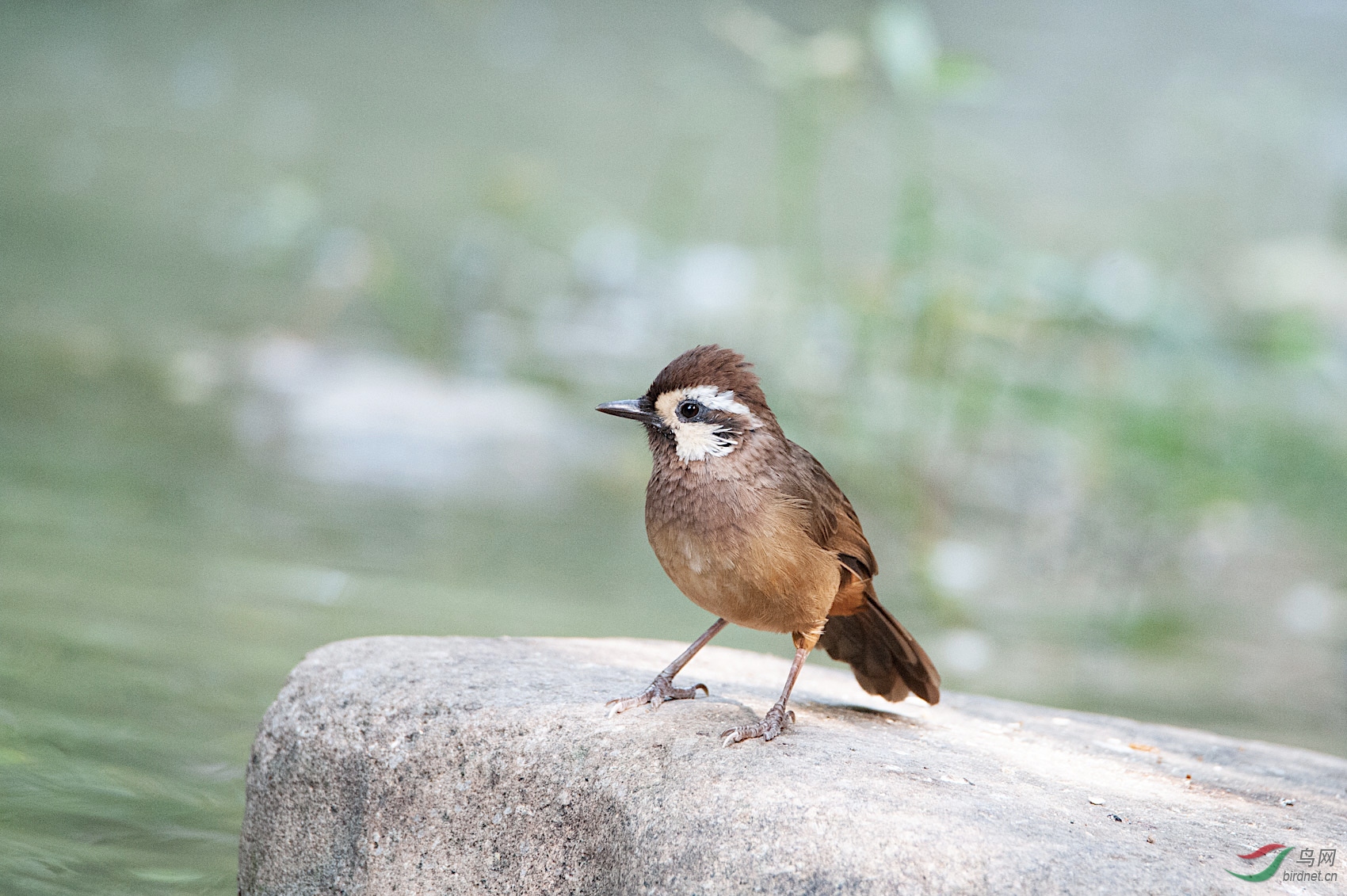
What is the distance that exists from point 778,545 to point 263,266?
895 cm

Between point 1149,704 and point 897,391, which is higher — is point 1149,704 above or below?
below

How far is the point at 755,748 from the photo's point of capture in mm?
2748

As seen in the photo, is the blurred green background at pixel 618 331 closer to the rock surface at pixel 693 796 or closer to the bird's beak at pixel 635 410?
the rock surface at pixel 693 796

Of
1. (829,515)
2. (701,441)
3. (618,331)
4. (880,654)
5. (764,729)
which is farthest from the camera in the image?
(618,331)

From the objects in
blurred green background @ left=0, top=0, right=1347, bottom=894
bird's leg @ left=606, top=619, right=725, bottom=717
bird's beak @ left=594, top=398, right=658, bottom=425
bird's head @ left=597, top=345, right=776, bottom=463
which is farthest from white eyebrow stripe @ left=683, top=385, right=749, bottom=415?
blurred green background @ left=0, top=0, right=1347, bottom=894

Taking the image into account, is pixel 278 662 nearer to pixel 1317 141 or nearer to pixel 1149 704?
pixel 1149 704

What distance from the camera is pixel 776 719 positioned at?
287 centimetres

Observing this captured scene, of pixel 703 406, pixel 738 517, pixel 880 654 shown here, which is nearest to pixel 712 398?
pixel 703 406

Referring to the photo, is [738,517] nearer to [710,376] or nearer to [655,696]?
[710,376]

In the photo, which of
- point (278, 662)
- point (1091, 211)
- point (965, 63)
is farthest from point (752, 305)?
point (278, 662)

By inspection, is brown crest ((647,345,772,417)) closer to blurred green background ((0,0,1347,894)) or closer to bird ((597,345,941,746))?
bird ((597,345,941,746))

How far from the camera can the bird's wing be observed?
303 cm

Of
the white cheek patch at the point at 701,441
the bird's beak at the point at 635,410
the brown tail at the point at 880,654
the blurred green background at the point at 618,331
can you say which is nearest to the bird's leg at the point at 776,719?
the brown tail at the point at 880,654

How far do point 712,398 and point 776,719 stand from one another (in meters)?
0.74
